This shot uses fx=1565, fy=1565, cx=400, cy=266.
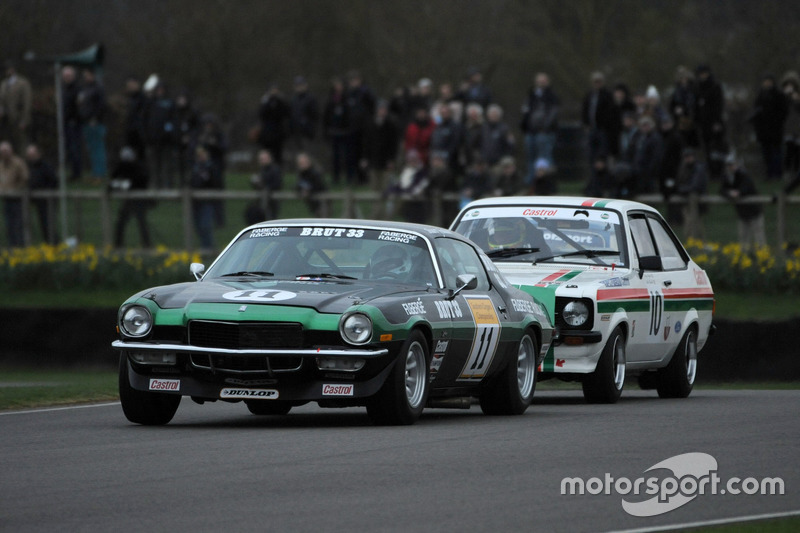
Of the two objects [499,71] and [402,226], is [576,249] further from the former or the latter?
[499,71]

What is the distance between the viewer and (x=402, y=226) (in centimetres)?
1149

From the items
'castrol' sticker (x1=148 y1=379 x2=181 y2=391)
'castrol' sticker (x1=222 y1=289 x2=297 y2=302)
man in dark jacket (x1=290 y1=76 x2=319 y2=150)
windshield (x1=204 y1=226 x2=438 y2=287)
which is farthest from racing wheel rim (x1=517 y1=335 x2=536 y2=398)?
man in dark jacket (x1=290 y1=76 x2=319 y2=150)

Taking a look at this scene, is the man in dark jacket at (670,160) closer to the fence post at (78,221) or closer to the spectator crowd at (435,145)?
the spectator crowd at (435,145)

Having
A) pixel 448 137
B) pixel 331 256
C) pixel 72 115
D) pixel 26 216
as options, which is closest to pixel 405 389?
pixel 331 256

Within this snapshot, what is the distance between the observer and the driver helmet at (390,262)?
436 inches

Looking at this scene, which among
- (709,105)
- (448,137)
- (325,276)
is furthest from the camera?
(709,105)

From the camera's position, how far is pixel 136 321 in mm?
10250

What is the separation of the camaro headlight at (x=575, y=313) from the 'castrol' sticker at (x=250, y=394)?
3.64 metres

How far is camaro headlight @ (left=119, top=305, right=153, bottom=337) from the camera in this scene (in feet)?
33.4

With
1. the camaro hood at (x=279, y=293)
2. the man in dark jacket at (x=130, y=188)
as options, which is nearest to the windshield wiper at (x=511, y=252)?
the camaro hood at (x=279, y=293)

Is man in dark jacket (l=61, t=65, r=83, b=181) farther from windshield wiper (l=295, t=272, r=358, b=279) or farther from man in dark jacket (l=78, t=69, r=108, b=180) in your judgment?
windshield wiper (l=295, t=272, r=358, b=279)

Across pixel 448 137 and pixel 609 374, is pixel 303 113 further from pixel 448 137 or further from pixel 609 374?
pixel 609 374

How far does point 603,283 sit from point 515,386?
1675 millimetres

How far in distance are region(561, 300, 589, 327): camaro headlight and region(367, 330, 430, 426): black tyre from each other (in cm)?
258
